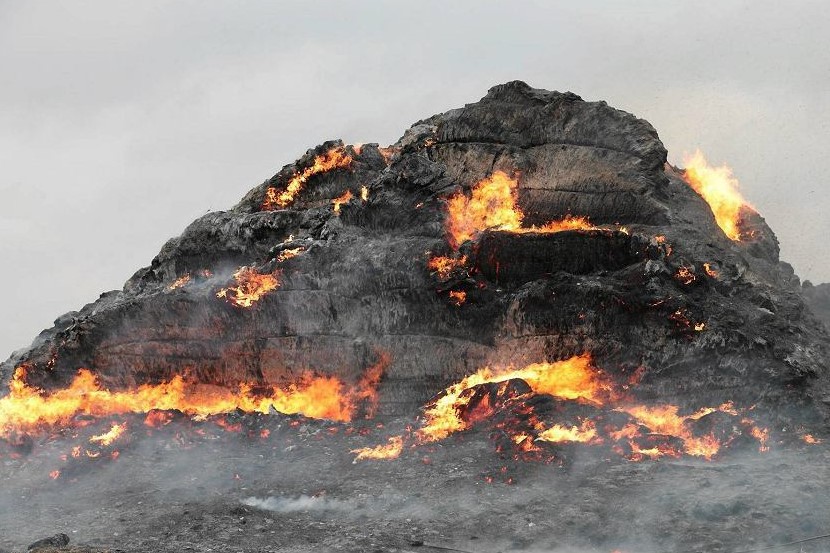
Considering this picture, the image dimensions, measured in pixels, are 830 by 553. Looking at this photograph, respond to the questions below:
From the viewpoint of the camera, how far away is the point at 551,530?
21.2 m

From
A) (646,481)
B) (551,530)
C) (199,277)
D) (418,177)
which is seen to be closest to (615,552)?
(551,530)

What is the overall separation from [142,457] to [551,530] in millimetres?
16901

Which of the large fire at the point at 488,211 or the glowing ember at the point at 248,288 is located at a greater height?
the large fire at the point at 488,211

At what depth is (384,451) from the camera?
2830 centimetres

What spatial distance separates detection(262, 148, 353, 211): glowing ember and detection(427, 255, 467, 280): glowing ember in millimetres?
8053

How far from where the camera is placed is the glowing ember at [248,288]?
32.8m

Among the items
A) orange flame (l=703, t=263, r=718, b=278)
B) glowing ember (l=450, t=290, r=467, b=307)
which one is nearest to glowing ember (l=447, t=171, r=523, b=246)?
glowing ember (l=450, t=290, r=467, b=307)

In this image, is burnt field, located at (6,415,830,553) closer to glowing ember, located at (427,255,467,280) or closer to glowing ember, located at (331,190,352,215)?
glowing ember, located at (427,255,467,280)

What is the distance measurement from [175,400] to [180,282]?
5.30 metres

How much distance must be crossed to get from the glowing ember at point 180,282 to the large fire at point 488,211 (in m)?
12.2

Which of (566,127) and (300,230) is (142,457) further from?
(566,127)

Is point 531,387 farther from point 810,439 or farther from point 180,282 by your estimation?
point 180,282

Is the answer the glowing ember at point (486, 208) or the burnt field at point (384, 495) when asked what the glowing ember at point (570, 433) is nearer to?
the burnt field at point (384, 495)

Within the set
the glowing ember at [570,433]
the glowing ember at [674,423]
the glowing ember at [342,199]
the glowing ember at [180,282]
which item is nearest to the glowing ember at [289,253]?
the glowing ember at [342,199]
